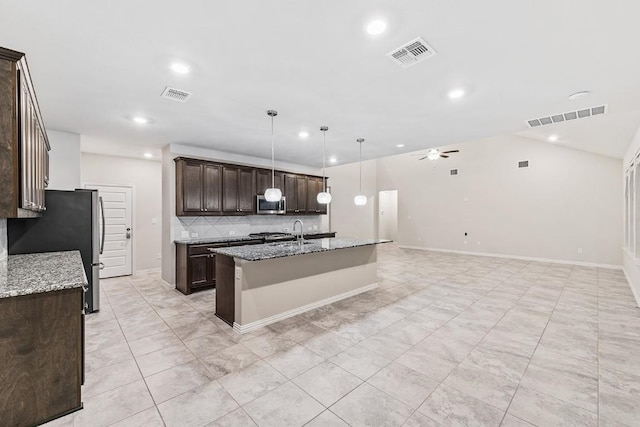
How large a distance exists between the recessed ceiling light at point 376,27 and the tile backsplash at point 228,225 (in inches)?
181

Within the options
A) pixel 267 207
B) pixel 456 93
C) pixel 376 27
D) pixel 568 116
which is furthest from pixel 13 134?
pixel 568 116

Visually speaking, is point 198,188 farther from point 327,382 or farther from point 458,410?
point 458,410

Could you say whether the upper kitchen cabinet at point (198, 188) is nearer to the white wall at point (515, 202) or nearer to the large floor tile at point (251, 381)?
the large floor tile at point (251, 381)

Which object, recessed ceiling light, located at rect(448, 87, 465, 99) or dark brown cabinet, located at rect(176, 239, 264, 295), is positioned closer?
recessed ceiling light, located at rect(448, 87, 465, 99)

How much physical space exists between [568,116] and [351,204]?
7176 mm

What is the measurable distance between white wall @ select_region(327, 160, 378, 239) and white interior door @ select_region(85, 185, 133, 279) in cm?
585

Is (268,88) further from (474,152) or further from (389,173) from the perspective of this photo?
(389,173)

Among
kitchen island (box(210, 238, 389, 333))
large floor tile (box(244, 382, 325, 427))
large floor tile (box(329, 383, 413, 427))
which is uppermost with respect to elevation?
kitchen island (box(210, 238, 389, 333))

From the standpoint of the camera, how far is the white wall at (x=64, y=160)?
4.32 metres

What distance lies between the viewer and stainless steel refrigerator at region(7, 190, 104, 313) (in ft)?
10.9

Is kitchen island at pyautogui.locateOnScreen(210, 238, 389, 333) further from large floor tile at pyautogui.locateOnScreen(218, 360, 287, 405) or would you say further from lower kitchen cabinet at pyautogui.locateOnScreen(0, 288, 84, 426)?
lower kitchen cabinet at pyautogui.locateOnScreen(0, 288, 84, 426)

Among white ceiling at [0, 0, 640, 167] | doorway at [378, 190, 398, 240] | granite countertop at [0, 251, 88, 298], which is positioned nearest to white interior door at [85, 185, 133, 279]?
white ceiling at [0, 0, 640, 167]

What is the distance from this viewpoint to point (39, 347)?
5.88 feet

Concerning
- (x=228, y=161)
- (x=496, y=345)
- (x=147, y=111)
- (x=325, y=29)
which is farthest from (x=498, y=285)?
(x=147, y=111)
